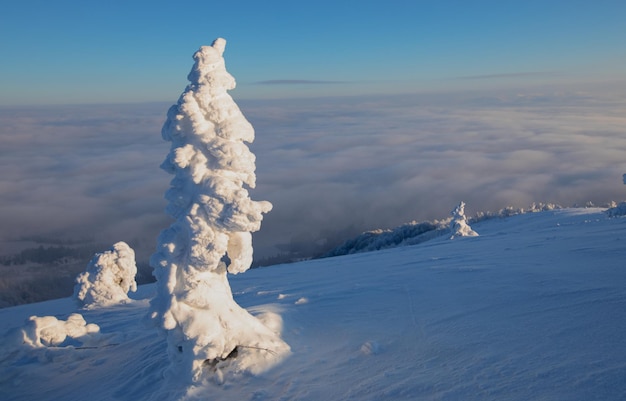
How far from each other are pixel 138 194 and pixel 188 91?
114642mm

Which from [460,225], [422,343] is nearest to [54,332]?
[422,343]

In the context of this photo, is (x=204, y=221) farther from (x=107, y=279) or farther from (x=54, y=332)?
(x=107, y=279)

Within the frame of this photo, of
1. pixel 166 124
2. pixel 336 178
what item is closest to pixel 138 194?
pixel 336 178

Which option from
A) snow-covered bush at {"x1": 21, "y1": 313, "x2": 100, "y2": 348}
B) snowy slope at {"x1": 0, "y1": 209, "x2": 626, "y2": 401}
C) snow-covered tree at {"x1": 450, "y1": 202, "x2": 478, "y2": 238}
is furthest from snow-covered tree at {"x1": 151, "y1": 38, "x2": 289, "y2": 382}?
snow-covered tree at {"x1": 450, "y1": 202, "x2": 478, "y2": 238}

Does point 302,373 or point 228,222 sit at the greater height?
point 228,222

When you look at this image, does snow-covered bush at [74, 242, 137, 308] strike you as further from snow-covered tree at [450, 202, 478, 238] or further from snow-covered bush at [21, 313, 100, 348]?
snow-covered tree at [450, 202, 478, 238]

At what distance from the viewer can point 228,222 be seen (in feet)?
20.0

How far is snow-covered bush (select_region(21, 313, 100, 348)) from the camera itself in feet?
31.3

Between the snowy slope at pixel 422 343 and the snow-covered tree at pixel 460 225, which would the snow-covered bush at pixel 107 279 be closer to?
the snowy slope at pixel 422 343

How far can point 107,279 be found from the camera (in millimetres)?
14461

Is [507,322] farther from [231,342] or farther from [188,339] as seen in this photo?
[188,339]

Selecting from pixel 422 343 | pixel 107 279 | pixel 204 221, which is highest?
pixel 204 221

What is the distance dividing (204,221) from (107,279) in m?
10.0

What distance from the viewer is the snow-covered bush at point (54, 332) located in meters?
9.54
